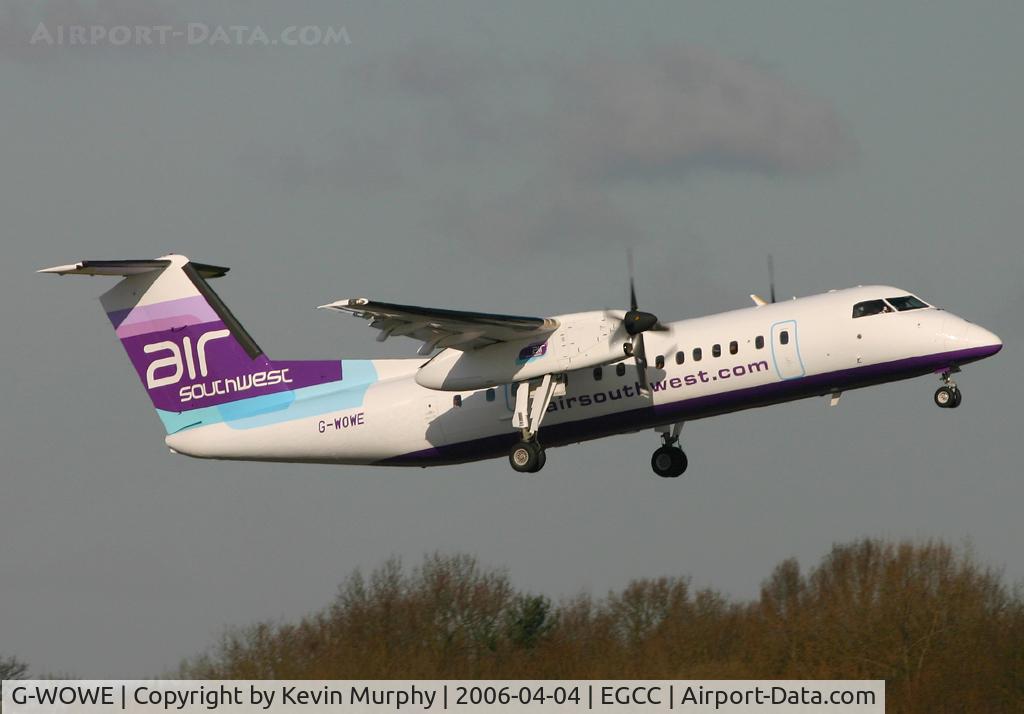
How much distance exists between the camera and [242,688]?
32.2m

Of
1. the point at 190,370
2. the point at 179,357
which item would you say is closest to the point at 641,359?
the point at 190,370

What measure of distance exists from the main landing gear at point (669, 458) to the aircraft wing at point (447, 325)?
3821 millimetres

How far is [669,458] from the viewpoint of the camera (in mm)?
29781

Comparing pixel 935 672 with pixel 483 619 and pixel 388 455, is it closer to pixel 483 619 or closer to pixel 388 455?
pixel 483 619

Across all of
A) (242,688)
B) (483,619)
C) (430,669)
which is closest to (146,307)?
(242,688)

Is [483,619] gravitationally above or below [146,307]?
below

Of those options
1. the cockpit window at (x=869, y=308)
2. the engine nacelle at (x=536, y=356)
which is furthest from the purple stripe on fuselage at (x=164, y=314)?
the cockpit window at (x=869, y=308)

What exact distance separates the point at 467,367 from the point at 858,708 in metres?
8.94

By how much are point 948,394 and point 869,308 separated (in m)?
1.80

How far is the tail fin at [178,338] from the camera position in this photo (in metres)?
29.8

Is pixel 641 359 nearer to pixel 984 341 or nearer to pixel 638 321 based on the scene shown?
pixel 638 321

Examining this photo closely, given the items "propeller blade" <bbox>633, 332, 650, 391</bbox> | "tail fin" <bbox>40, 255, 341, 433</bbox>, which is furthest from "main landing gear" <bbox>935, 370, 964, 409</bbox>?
"tail fin" <bbox>40, 255, 341, 433</bbox>

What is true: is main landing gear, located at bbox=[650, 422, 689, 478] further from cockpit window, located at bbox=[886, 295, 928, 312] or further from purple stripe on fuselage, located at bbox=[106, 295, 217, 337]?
purple stripe on fuselage, located at bbox=[106, 295, 217, 337]

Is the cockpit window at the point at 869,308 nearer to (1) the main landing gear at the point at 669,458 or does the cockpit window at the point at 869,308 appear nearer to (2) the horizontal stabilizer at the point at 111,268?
(1) the main landing gear at the point at 669,458
